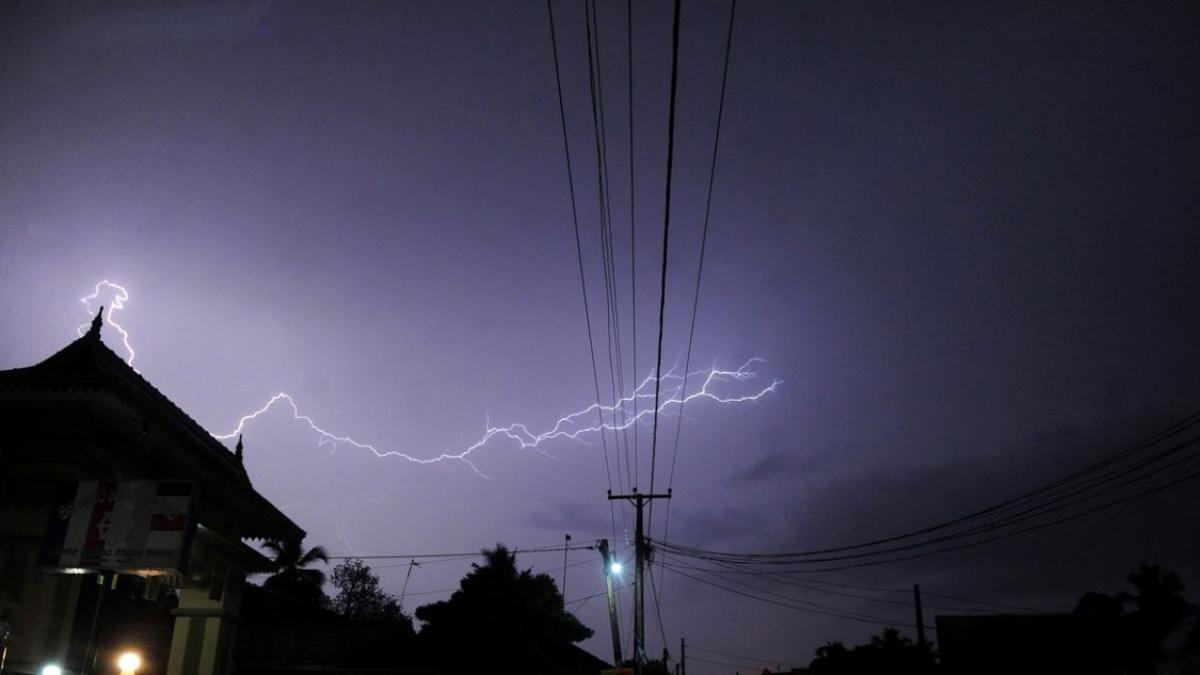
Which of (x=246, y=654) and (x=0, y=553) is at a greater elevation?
(x=0, y=553)

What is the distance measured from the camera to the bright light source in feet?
28.1

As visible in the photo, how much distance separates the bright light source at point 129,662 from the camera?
8555 millimetres

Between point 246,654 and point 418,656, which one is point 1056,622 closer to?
point 418,656

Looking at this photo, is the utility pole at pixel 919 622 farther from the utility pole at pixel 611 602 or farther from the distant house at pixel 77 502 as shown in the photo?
the distant house at pixel 77 502

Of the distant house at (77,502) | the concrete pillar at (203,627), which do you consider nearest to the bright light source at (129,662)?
the distant house at (77,502)

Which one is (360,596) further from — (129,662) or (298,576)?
(129,662)

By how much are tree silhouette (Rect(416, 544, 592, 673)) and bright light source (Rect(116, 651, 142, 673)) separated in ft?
58.2

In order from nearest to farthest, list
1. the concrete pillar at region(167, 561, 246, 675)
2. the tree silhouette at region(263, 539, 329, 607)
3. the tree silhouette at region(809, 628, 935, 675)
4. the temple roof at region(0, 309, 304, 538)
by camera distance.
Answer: the temple roof at region(0, 309, 304, 538)
the concrete pillar at region(167, 561, 246, 675)
the tree silhouette at region(809, 628, 935, 675)
the tree silhouette at region(263, 539, 329, 607)

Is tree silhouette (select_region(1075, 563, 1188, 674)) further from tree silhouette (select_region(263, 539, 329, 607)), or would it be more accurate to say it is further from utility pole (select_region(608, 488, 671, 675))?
tree silhouette (select_region(263, 539, 329, 607))

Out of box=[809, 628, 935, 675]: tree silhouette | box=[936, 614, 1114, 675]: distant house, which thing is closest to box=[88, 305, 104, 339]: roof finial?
box=[809, 628, 935, 675]: tree silhouette

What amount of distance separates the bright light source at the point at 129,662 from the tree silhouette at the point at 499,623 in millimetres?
17754

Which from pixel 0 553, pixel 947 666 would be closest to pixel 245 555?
pixel 0 553

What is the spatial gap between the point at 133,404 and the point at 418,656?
787 inches

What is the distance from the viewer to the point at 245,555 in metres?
11.9
